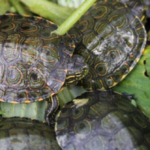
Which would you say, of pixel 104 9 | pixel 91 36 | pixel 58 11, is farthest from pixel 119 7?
pixel 58 11

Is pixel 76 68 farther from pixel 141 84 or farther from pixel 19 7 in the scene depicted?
pixel 19 7

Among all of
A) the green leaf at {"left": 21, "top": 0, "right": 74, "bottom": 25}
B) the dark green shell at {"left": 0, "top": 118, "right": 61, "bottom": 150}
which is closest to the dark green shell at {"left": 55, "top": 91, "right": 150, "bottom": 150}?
the dark green shell at {"left": 0, "top": 118, "right": 61, "bottom": 150}

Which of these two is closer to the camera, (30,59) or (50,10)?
(30,59)

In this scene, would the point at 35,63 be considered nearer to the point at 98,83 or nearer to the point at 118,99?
the point at 98,83

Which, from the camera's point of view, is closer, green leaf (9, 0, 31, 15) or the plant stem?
the plant stem

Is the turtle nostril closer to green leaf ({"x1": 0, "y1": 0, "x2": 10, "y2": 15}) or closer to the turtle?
the turtle

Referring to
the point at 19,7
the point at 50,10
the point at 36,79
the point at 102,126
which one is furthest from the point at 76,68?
the point at 19,7

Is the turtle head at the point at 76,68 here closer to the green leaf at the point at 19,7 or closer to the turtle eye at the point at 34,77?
the turtle eye at the point at 34,77
